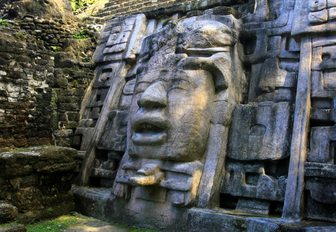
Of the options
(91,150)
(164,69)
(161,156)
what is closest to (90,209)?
(91,150)

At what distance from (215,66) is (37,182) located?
9.81ft

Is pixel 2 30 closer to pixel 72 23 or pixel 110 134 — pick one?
pixel 72 23

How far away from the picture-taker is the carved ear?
499cm

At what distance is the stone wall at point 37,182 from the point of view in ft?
17.1

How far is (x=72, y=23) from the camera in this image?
8273 millimetres

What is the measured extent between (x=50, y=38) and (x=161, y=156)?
4.39m

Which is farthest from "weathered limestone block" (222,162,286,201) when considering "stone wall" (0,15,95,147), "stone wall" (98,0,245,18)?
"stone wall" (0,15,95,147)

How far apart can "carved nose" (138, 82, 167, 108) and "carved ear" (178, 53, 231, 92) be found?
423mm

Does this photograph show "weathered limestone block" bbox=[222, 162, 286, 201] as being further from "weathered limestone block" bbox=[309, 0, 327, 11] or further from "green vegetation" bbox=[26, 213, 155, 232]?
"weathered limestone block" bbox=[309, 0, 327, 11]

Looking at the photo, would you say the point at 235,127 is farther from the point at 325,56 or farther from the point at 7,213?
the point at 7,213

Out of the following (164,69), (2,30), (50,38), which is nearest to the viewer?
(164,69)

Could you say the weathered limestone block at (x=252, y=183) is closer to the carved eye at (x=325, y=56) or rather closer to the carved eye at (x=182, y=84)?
the carved eye at (x=182, y=84)

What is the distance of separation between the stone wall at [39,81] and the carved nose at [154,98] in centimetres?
272

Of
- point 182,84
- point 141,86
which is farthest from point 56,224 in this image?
point 182,84
